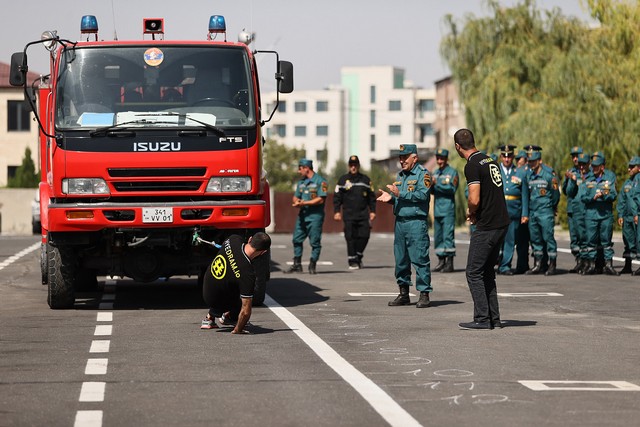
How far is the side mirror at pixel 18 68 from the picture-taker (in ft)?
47.0

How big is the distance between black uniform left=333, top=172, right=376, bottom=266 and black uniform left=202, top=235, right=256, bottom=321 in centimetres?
1082

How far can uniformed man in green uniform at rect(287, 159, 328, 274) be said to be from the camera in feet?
70.0

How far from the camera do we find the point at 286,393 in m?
8.68

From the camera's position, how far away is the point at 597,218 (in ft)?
68.8

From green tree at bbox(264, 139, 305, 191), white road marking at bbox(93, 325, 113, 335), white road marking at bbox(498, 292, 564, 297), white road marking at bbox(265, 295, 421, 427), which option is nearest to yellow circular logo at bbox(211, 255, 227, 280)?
white road marking at bbox(265, 295, 421, 427)

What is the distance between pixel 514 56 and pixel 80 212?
33.7 m

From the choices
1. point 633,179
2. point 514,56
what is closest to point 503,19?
point 514,56

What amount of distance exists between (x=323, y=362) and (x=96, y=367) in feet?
5.54

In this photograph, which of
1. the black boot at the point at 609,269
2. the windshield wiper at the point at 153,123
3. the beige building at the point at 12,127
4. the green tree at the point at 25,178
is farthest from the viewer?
the beige building at the point at 12,127

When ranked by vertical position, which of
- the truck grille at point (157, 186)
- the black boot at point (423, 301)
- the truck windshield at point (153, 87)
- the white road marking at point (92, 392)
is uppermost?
the truck windshield at point (153, 87)

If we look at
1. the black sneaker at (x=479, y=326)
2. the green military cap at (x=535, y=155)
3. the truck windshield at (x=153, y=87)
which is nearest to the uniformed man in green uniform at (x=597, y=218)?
the green military cap at (x=535, y=155)

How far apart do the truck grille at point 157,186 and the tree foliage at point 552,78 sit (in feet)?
92.9

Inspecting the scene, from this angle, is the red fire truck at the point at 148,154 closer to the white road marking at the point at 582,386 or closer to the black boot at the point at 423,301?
the black boot at the point at 423,301

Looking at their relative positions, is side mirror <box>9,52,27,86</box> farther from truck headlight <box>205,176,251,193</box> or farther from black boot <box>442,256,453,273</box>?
black boot <box>442,256,453,273</box>
